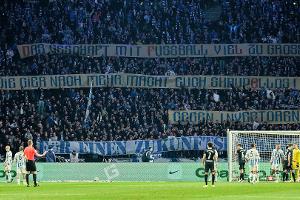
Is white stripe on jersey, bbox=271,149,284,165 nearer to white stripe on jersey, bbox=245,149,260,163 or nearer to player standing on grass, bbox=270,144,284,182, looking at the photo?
player standing on grass, bbox=270,144,284,182

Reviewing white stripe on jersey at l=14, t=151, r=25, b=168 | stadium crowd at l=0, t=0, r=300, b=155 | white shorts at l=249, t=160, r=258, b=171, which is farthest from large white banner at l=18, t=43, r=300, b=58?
white shorts at l=249, t=160, r=258, b=171

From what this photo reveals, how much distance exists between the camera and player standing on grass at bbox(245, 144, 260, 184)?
44.6 metres

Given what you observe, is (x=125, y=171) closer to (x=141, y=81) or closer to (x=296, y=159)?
(x=296, y=159)

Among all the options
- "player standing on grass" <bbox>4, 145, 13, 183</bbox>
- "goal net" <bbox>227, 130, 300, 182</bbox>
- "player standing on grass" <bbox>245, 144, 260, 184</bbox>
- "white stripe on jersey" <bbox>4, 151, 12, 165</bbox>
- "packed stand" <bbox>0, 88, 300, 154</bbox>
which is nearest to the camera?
"player standing on grass" <bbox>245, 144, 260, 184</bbox>

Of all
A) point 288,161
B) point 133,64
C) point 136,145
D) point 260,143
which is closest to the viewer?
point 288,161

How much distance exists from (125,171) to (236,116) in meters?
13.1

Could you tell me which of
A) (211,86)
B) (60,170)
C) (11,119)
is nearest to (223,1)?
(211,86)

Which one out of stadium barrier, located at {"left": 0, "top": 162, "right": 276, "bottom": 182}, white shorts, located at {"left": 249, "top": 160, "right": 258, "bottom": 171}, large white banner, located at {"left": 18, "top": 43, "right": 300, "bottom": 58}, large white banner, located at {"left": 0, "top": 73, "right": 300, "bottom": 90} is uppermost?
large white banner, located at {"left": 18, "top": 43, "right": 300, "bottom": 58}

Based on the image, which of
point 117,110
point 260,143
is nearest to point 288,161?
point 260,143

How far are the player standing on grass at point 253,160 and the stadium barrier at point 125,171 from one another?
9.08 ft

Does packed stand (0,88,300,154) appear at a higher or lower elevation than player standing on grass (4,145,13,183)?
higher

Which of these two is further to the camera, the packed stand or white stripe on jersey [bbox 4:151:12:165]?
the packed stand

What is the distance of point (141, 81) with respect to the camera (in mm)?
61781

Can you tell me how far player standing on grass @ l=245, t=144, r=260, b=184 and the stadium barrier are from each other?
9.08 feet
